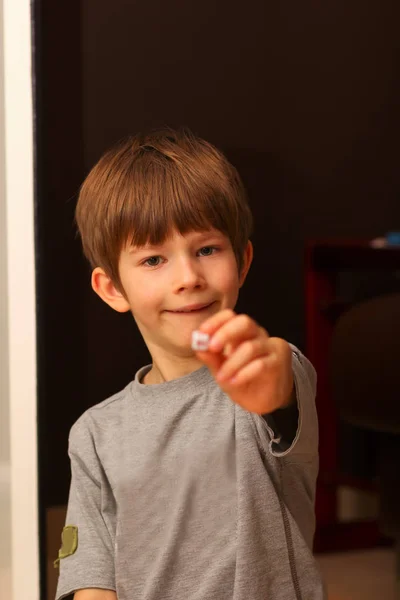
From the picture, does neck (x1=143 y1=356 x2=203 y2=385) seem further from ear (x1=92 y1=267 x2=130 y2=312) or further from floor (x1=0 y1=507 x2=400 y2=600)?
floor (x1=0 y1=507 x2=400 y2=600)

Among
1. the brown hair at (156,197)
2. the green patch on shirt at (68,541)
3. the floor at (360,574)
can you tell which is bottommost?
the floor at (360,574)

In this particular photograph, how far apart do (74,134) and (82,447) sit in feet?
1.15

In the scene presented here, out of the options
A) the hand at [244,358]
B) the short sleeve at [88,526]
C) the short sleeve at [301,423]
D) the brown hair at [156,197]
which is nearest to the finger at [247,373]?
the hand at [244,358]

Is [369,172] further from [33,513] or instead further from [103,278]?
[33,513]

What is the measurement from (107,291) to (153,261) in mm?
107

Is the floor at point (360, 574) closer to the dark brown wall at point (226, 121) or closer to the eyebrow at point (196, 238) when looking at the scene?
the dark brown wall at point (226, 121)

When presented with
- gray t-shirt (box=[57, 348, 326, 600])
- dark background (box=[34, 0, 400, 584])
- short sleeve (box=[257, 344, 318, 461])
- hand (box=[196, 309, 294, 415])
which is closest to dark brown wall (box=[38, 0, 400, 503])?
dark background (box=[34, 0, 400, 584])

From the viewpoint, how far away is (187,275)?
805mm

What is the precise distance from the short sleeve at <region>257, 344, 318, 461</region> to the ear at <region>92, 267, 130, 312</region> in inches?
8.1

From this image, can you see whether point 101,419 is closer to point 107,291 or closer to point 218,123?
point 107,291

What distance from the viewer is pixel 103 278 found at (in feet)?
3.03

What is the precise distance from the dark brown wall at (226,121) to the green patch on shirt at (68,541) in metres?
0.08

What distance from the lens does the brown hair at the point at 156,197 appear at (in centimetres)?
82

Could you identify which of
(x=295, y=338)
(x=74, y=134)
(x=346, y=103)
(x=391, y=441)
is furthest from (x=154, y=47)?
(x=391, y=441)
